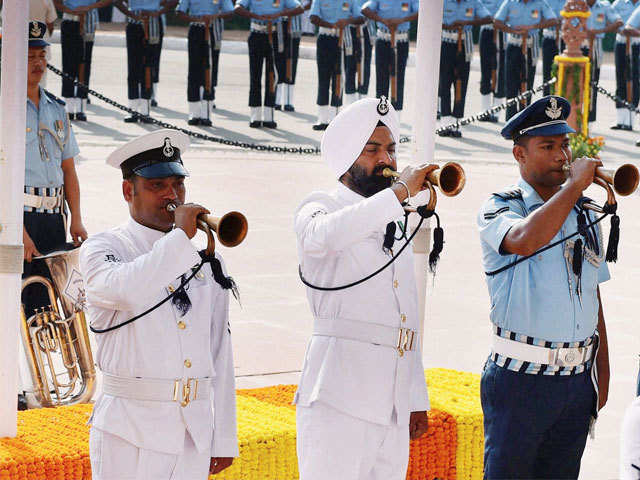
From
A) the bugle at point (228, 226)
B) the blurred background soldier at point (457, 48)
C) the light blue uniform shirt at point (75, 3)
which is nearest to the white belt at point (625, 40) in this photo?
the blurred background soldier at point (457, 48)

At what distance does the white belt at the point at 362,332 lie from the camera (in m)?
4.36

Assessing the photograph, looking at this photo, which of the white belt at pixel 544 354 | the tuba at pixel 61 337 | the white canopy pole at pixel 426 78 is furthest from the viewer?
the tuba at pixel 61 337

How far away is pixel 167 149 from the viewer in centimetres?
415

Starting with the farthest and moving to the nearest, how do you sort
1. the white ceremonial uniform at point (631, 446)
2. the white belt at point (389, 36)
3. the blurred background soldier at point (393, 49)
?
1. the white belt at point (389, 36)
2. the blurred background soldier at point (393, 49)
3. the white ceremonial uniform at point (631, 446)

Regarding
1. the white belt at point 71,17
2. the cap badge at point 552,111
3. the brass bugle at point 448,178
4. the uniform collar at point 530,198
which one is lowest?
the white belt at point 71,17

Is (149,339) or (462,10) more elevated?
(462,10)

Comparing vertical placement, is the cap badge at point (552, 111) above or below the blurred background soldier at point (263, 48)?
above

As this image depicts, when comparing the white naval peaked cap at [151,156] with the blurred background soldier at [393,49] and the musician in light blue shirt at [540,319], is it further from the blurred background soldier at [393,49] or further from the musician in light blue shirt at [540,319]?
the blurred background soldier at [393,49]

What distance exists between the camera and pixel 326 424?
14.1ft

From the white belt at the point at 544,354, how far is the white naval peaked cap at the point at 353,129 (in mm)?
859

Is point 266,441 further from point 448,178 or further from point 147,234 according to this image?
point 448,178

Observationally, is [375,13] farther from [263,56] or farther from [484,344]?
[484,344]

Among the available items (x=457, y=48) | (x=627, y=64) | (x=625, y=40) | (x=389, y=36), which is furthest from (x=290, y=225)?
(x=625, y=40)

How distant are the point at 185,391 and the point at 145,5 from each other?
14714 millimetres
